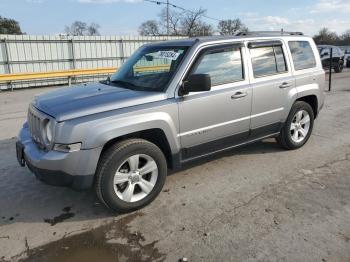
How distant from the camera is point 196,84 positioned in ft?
13.5

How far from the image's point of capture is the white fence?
16891 millimetres

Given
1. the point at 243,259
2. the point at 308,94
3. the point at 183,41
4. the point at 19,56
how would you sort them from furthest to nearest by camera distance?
1. the point at 19,56
2. the point at 308,94
3. the point at 183,41
4. the point at 243,259

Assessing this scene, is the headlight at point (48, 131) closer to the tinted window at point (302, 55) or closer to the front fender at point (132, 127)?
the front fender at point (132, 127)

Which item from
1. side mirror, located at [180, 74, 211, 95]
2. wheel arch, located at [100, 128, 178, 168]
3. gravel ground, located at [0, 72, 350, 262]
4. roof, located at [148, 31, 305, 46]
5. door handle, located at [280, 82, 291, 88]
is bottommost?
gravel ground, located at [0, 72, 350, 262]

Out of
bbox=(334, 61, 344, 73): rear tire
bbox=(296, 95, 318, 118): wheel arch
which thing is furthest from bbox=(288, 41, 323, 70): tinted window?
bbox=(334, 61, 344, 73): rear tire

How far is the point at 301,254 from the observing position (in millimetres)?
3205

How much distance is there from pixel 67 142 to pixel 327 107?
8.12 metres

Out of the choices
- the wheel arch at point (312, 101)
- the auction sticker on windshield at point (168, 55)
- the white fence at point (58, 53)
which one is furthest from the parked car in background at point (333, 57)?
the auction sticker on windshield at point (168, 55)

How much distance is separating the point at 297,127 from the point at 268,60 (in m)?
1.37

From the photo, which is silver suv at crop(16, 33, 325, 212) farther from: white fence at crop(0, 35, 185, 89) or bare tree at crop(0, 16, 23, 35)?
bare tree at crop(0, 16, 23, 35)

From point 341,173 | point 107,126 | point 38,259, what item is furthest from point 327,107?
point 38,259

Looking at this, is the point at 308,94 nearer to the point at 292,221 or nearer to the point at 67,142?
the point at 292,221

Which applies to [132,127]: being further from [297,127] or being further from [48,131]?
[297,127]

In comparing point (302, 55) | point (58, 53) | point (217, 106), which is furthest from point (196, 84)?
point (58, 53)
